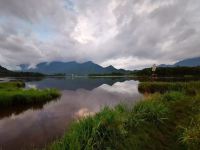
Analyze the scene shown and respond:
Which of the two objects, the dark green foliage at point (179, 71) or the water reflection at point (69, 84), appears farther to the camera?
the dark green foliage at point (179, 71)

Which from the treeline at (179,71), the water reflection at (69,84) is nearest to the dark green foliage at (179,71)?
the treeline at (179,71)

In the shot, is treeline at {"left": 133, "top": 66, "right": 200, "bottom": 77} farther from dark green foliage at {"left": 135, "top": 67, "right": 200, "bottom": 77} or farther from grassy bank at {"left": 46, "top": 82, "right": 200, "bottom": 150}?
grassy bank at {"left": 46, "top": 82, "right": 200, "bottom": 150}

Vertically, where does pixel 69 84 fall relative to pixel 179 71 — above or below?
below

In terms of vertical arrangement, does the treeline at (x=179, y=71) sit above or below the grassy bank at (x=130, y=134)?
above

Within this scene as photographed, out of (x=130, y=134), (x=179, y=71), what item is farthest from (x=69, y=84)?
(x=179, y=71)

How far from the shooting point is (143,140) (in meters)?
8.11

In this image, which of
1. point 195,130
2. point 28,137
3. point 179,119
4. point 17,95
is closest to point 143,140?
point 195,130

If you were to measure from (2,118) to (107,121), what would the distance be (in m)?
12.9

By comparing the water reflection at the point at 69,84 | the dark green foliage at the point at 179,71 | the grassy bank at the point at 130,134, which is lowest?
the water reflection at the point at 69,84

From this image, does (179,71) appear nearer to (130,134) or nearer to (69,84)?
(69,84)

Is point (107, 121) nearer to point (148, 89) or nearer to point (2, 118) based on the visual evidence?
point (2, 118)

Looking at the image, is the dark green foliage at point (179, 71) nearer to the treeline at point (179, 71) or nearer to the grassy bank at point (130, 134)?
the treeline at point (179, 71)

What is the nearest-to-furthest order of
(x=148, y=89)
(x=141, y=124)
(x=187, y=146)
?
(x=187, y=146), (x=141, y=124), (x=148, y=89)

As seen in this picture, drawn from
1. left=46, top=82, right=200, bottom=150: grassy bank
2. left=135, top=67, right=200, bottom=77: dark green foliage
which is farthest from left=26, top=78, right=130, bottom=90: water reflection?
left=135, top=67, right=200, bottom=77: dark green foliage
